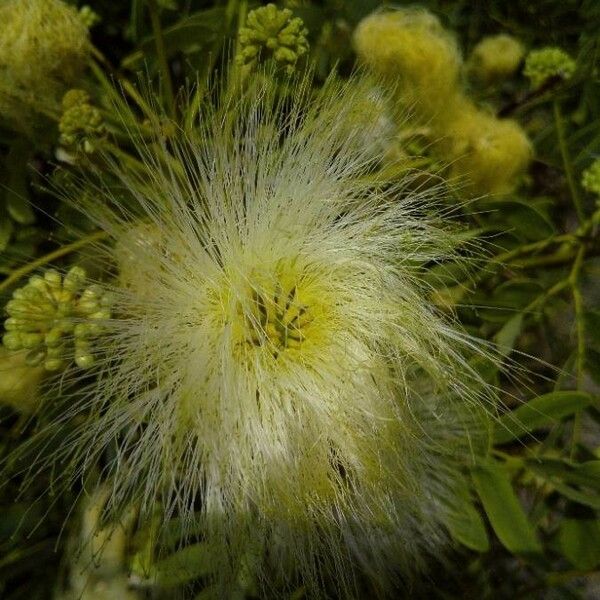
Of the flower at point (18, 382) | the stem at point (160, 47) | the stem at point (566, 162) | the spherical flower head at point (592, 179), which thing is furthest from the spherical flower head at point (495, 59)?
the flower at point (18, 382)

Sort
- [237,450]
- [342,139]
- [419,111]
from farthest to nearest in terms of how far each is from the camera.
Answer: [419,111], [342,139], [237,450]

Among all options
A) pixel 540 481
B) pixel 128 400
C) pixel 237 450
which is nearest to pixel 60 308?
pixel 128 400

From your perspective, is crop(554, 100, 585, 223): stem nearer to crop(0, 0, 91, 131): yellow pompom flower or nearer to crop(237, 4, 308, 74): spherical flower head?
crop(237, 4, 308, 74): spherical flower head

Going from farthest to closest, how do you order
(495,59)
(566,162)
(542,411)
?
1. (495,59)
2. (566,162)
3. (542,411)

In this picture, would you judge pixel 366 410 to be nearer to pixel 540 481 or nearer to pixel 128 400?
pixel 128 400

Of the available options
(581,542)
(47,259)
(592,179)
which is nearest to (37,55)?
(47,259)

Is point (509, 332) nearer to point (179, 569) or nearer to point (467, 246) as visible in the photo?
point (467, 246)
